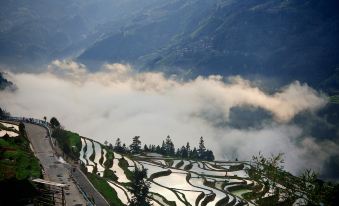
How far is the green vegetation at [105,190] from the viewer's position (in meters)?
108

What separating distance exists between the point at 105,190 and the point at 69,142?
5643cm

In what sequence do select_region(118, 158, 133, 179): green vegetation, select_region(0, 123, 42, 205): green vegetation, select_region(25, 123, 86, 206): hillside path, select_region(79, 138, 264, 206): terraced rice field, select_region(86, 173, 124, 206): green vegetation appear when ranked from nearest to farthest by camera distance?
select_region(0, 123, 42, 205): green vegetation → select_region(25, 123, 86, 206): hillside path → select_region(86, 173, 124, 206): green vegetation → select_region(79, 138, 264, 206): terraced rice field → select_region(118, 158, 133, 179): green vegetation

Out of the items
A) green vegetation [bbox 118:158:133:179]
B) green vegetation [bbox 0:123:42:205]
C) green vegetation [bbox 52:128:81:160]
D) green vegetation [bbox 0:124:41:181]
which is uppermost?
green vegetation [bbox 52:128:81:160]

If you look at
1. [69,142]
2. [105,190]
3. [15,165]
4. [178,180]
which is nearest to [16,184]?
[15,165]

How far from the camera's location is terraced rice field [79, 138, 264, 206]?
5113 inches

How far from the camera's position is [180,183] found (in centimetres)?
15138

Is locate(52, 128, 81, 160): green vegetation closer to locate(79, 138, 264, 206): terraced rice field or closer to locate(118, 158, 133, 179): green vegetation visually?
locate(79, 138, 264, 206): terraced rice field

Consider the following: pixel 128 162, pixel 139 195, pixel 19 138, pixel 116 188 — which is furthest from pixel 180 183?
pixel 19 138

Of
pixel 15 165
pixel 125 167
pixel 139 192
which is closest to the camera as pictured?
pixel 15 165

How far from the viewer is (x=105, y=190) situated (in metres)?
115

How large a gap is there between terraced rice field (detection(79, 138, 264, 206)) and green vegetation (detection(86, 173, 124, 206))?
2220 millimetres

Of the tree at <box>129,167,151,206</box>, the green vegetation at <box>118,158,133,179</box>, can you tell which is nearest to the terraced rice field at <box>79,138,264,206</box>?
the green vegetation at <box>118,158,133,179</box>

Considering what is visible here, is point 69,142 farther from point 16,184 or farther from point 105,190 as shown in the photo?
point 16,184

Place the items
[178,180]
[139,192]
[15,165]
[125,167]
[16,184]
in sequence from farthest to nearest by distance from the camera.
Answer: [178,180], [125,167], [139,192], [15,165], [16,184]
